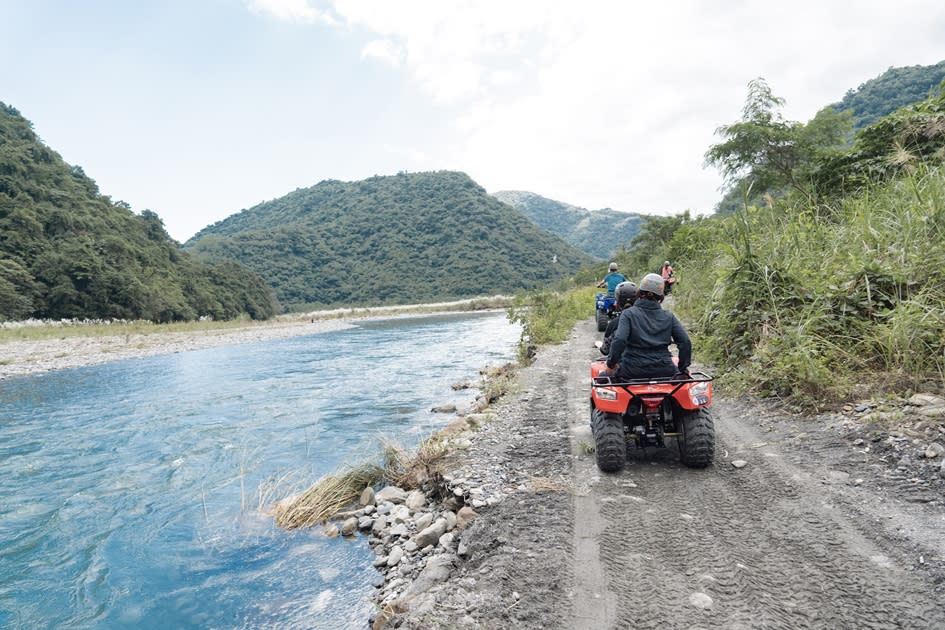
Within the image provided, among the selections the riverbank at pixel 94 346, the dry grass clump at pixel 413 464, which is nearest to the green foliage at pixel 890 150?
the dry grass clump at pixel 413 464

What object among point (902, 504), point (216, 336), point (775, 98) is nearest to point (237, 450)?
point (902, 504)

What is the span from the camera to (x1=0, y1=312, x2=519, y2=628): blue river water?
4234 mm

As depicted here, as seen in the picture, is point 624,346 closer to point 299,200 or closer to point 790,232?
point 790,232

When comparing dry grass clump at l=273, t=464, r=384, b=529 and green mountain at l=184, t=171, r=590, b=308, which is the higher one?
green mountain at l=184, t=171, r=590, b=308

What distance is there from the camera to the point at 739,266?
7930 mm

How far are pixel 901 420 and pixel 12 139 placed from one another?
3004 inches

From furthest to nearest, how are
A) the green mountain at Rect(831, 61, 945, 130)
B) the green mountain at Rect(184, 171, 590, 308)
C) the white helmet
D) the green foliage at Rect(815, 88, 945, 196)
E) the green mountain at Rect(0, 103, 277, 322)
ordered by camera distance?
the green mountain at Rect(184, 171, 590, 308) < the green mountain at Rect(831, 61, 945, 130) < the green mountain at Rect(0, 103, 277, 322) < the green foliage at Rect(815, 88, 945, 196) < the white helmet

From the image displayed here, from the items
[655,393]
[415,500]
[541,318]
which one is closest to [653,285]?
[655,393]

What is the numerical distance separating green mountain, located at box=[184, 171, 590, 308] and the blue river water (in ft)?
256

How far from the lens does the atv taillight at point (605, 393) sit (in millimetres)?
4207

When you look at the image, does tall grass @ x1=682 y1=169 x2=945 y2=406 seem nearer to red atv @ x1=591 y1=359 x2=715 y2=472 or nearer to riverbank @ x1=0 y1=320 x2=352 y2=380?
red atv @ x1=591 y1=359 x2=715 y2=472

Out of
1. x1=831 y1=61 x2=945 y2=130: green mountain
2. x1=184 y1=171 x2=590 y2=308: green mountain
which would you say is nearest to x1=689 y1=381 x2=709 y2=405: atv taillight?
x1=831 y1=61 x2=945 y2=130: green mountain

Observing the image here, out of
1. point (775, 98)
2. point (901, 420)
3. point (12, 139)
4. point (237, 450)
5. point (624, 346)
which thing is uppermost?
point (12, 139)

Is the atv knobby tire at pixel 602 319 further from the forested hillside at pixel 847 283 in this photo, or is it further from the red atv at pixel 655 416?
the red atv at pixel 655 416
